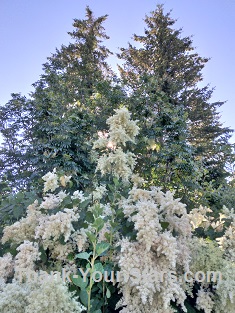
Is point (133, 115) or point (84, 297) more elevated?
point (133, 115)

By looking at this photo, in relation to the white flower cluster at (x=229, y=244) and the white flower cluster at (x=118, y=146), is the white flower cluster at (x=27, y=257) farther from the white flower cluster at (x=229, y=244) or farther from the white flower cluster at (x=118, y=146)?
the white flower cluster at (x=229, y=244)

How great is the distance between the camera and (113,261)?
1.27 m

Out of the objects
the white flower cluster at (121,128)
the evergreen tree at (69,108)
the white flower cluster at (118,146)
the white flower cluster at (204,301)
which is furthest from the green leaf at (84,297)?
the evergreen tree at (69,108)

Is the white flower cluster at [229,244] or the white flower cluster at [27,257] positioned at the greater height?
the white flower cluster at [229,244]

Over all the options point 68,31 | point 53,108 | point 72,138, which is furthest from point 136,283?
point 68,31

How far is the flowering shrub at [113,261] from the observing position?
3.37ft

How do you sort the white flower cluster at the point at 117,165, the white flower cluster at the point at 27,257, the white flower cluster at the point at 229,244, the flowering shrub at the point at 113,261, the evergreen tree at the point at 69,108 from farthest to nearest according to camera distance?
the evergreen tree at the point at 69,108 → the white flower cluster at the point at 117,165 → the white flower cluster at the point at 229,244 → the white flower cluster at the point at 27,257 → the flowering shrub at the point at 113,261

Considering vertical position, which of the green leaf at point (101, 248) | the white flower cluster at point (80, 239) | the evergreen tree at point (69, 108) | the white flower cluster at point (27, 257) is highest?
the evergreen tree at point (69, 108)

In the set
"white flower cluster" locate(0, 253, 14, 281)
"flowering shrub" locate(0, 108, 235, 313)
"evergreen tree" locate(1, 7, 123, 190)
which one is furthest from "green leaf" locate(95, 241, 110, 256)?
"evergreen tree" locate(1, 7, 123, 190)

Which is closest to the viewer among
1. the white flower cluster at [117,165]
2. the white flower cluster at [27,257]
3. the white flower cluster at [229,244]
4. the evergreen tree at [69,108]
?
the white flower cluster at [27,257]

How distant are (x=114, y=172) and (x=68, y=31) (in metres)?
10.9

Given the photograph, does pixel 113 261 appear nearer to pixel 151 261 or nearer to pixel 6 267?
pixel 151 261

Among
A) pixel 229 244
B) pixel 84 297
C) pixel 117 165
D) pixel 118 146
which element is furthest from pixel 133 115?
pixel 84 297

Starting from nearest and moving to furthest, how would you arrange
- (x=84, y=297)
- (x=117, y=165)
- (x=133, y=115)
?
(x=84, y=297) → (x=117, y=165) → (x=133, y=115)
